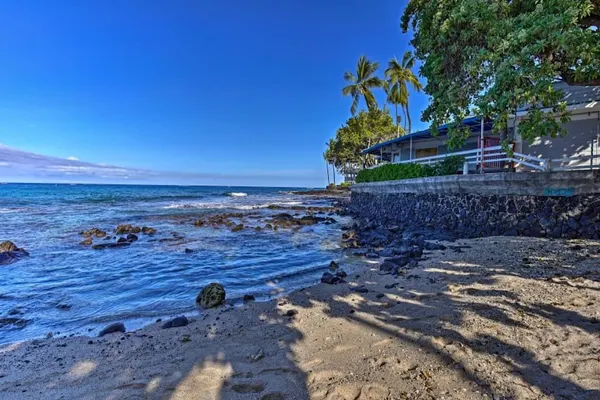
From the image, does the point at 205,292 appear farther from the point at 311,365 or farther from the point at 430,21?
the point at 430,21

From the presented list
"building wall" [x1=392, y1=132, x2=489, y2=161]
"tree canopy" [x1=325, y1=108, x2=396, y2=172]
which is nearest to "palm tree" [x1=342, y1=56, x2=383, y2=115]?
"tree canopy" [x1=325, y1=108, x2=396, y2=172]

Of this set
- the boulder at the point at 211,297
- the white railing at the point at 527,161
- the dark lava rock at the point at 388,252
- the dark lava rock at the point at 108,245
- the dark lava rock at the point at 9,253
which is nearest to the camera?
the boulder at the point at 211,297

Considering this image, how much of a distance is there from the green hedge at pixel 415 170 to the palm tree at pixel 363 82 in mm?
19883

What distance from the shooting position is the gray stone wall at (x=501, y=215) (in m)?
8.74

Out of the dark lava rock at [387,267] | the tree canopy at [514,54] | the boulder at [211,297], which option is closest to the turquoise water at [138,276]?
the boulder at [211,297]

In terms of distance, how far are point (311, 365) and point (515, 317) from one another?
2673mm

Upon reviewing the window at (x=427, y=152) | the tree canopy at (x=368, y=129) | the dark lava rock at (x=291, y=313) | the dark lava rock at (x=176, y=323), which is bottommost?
the dark lava rock at (x=176, y=323)

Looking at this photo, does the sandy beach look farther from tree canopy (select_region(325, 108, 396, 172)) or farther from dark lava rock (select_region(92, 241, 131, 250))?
tree canopy (select_region(325, 108, 396, 172))

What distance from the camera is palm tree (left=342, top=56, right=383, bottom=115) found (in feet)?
131

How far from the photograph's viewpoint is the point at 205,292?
20.5ft

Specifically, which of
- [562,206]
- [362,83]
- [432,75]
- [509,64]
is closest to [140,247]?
[432,75]

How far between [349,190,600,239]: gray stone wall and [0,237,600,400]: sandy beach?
11.7ft

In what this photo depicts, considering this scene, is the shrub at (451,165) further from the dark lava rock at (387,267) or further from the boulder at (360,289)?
the boulder at (360,289)

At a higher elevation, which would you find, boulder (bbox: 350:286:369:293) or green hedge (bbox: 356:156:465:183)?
green hedge (bbox: 356:156:465:183)
